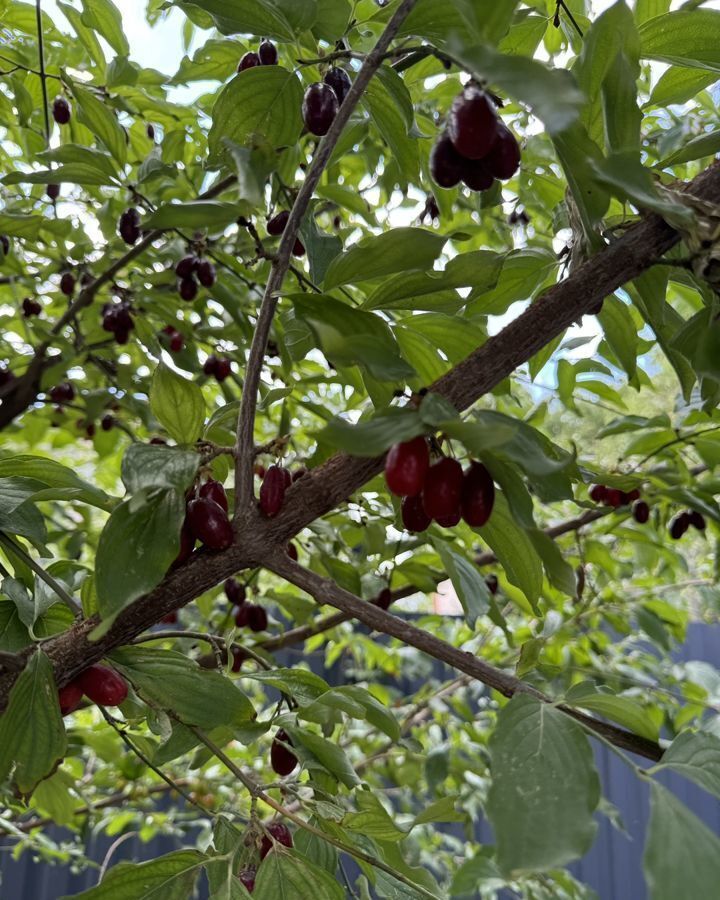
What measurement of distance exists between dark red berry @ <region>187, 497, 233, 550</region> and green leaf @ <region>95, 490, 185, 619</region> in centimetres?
3

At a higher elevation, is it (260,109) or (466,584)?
(260,109)

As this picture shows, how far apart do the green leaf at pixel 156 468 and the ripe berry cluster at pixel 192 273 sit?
0.77m

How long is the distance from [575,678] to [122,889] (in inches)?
77.0

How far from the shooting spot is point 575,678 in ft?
7.79

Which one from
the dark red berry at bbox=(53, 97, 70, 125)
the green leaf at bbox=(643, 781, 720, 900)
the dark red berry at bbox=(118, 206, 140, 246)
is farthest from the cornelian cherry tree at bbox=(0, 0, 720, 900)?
the dark red berry at bbox=(53, 97, 70, 125)

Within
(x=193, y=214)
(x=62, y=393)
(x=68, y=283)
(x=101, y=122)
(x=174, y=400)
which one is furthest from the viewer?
(x=62, y=393)

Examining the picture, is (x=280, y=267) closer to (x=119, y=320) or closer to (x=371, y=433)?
(x=371, y=433)

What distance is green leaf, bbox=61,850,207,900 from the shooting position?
24.6 inches

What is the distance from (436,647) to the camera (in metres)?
0.60

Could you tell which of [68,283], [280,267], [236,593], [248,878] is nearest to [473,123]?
Result: [280,267]

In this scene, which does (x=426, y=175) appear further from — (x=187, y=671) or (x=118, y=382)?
(x=118, y=382)

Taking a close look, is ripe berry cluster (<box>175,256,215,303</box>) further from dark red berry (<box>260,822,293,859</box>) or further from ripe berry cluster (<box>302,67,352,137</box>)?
dark red berry (<box>260,822,293,859</box>)

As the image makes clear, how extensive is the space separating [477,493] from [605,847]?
4.20 m

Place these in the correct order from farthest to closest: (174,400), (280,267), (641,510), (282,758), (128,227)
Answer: (641,510), (128,227), (282,758), (174,400), (280,267)
